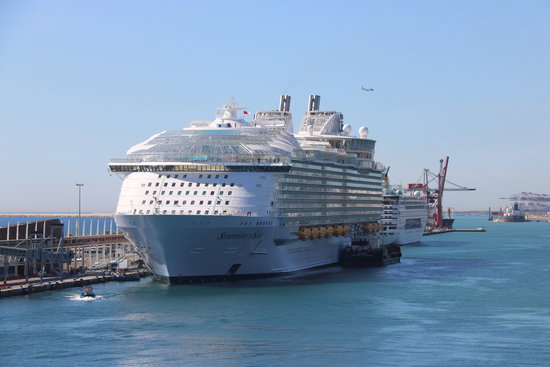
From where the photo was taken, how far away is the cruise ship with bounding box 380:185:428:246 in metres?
126

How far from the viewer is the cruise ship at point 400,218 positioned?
126375mm

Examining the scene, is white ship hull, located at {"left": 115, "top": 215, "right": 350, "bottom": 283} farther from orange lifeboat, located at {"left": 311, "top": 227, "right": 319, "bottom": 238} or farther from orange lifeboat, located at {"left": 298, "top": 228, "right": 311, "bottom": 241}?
orange lifeboat, located at {"left": 311, "top": 227, "right": 319, "bottom": 238}

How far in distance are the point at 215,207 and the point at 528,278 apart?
97.5 ft

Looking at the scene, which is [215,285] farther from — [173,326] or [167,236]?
[173,326]

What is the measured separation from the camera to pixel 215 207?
6216 cm

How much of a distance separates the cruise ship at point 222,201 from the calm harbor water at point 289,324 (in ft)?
6.97

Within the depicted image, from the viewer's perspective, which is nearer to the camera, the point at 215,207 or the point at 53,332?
the point at 53,332

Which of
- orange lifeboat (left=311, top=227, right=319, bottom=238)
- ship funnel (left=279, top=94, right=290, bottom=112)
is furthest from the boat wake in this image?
ship funnel (left=279, top=94, right=290, bottom=112)

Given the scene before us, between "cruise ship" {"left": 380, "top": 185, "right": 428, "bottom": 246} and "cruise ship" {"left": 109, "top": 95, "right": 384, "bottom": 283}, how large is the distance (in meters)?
50.2

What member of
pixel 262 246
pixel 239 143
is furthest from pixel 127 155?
pixel 262 246

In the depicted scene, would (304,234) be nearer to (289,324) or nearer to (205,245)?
(205,245)

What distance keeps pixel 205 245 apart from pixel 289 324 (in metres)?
14.5

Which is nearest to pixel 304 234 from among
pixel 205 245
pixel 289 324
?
pixel 205 245

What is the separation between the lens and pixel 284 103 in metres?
95.8
